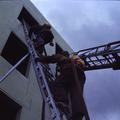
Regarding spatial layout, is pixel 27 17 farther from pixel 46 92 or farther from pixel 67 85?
pixel 46 92

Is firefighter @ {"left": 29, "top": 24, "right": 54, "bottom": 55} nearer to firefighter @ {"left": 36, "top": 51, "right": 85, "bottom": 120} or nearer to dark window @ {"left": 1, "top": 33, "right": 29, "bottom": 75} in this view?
dark window @ {"left": 1, "top": 33, "right": 29, "bottom": 75}

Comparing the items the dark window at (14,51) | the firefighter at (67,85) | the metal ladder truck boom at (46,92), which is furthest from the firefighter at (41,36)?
the firefighter at (67,85)

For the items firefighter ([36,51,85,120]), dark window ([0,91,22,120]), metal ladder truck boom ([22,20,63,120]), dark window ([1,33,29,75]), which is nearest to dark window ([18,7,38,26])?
dark window ([1,33,29,75])

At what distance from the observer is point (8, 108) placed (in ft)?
27.7

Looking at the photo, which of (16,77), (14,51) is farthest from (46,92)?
(14,51)

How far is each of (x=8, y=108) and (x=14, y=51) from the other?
2.76 m

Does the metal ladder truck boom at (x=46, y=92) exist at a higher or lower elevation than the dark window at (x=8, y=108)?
higher

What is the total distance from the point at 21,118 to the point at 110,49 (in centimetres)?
726

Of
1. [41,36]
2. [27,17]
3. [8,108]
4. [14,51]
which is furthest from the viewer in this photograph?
[27,17]

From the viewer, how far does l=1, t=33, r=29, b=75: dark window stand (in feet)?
32.9

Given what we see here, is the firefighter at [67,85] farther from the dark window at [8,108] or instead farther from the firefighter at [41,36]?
the dark window at [8,108]

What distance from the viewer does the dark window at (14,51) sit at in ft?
32.9

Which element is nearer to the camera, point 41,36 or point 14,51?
point 41,36

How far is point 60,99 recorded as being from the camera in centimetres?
541
